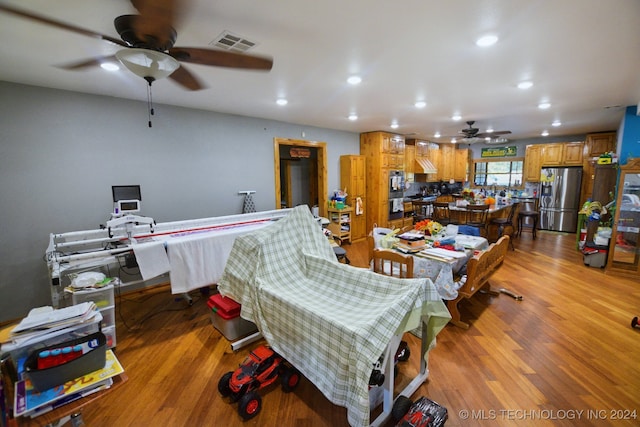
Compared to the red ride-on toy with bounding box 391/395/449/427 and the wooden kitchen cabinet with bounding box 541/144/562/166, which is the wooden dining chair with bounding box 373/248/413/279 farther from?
the wooden kitchen cabinet with bounding box 541/144/562/166

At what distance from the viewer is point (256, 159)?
15.4 ft

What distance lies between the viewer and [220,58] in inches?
73.0

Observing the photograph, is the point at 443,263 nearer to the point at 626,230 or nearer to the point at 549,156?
the point at 626,230

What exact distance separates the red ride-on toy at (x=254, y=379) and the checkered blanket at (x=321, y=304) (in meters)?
0.16

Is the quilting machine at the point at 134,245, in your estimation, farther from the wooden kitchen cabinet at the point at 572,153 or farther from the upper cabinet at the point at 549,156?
the wooden kitchen cabinet at the point at 572,153

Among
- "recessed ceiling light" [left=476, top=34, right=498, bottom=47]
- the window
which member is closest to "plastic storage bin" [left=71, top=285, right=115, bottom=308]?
"recessed ceiling light" [left=476, top=34, right=498, bottom=47]

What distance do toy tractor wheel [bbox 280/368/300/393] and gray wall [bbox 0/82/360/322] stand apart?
2.91 m

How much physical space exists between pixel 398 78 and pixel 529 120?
13.1 ft

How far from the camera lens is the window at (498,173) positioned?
8117 millimetres

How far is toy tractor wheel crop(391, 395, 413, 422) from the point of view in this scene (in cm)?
168

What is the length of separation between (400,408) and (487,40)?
2633 mm

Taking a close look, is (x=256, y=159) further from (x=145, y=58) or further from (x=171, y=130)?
(x=145, y=58)

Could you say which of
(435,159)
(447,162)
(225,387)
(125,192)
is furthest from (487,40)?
(447,162)

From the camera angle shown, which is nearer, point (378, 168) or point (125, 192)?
point (125, 192)
